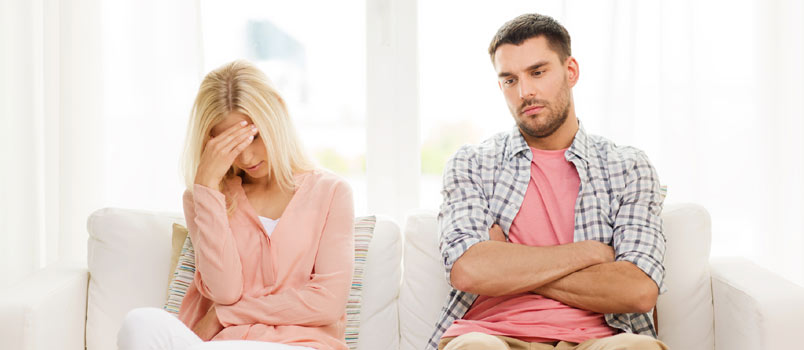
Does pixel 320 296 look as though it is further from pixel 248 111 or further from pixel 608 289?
pixel 608 289

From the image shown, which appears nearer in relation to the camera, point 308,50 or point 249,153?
point 249,153

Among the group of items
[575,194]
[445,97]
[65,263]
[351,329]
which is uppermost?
[445,97]

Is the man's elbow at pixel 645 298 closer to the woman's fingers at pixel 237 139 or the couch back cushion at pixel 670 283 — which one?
the couch back cushion at pixel 670 283

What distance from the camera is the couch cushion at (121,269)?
226cm

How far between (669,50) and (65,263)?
7.35 ft

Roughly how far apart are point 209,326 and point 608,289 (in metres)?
1.05

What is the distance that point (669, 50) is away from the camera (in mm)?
2613

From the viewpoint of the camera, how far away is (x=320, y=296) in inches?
73.2

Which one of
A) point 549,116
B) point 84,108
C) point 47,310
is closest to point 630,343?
point 549,116

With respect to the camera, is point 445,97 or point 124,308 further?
point 445,97

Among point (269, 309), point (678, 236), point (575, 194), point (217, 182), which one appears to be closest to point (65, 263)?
point (217, 182)

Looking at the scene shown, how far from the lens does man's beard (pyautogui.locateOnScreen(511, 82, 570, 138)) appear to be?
205 centimetres

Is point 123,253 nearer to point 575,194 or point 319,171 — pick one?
point 319,171

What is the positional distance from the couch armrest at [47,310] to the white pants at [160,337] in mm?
515
